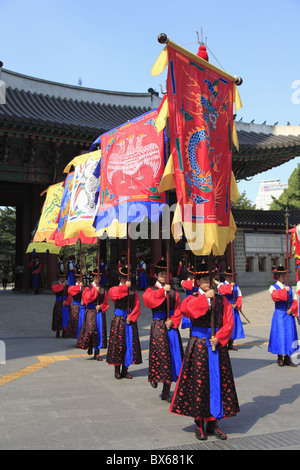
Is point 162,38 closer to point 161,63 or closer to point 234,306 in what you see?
point 161,63

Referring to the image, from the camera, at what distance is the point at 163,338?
18.0ft

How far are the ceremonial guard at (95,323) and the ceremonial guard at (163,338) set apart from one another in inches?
95.6

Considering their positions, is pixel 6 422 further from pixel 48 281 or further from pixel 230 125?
pixel 48 281

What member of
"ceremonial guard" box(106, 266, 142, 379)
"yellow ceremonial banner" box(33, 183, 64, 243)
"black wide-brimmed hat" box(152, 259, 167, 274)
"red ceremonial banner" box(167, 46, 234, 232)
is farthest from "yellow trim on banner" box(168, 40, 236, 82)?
"yellow ceremonial banner" box(33, 183, 64, 243)

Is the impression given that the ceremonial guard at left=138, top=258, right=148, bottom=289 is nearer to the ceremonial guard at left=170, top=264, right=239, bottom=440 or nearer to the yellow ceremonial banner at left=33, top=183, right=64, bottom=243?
the yellow ceremonial banner at left=33, top=183, right=64, bottom=243

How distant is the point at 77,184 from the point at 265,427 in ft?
17.9

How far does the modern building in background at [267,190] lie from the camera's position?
167 metres

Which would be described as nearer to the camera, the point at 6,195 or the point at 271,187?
the point at 6,195

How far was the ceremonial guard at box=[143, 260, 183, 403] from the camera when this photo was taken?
17.4 ft

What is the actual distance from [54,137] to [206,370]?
43.3 ft

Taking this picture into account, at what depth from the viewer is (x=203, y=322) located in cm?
423

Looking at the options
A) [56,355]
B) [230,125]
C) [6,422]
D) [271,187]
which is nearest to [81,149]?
[56,355]
